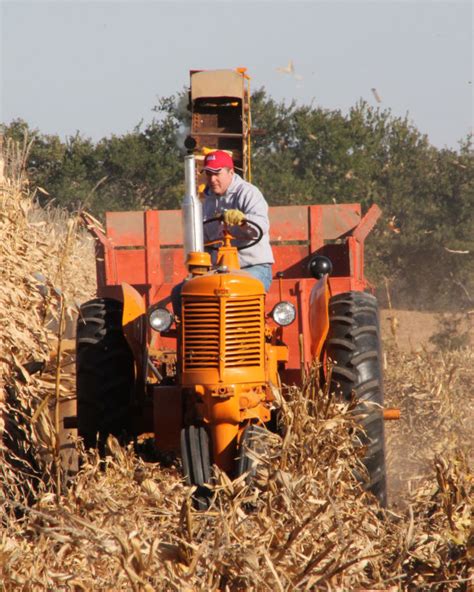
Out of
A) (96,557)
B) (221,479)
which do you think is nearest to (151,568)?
(96,557)

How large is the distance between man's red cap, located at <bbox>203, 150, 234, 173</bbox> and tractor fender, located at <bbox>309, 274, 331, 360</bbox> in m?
1.00

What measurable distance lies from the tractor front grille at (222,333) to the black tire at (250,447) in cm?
35

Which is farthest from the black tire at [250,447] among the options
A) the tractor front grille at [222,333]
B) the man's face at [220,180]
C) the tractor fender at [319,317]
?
the man's face at [220,180]

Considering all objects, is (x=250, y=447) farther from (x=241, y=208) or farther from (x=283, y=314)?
(x=241, y=208)

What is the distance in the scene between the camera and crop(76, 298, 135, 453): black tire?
6.59 m

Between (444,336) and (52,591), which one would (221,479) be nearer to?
(52,591)

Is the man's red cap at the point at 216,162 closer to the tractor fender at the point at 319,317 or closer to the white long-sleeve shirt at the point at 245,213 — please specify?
the white long-sleeve shirt at the point at 245,213

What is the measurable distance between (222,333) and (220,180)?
1651 mm

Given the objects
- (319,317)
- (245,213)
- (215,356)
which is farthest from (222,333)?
(245,213)

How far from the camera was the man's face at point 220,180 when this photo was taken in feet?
23.2

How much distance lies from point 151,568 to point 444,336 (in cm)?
1294

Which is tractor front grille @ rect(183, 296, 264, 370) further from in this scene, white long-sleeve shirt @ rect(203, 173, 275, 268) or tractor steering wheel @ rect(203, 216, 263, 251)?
white long-sleeve shirt @ rect(203, 173, 275, 268)

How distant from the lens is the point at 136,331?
6613 mm

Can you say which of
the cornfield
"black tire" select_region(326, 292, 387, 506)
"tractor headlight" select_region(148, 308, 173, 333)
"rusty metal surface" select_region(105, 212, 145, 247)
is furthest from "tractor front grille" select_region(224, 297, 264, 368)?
"rusty metal surface" select_region(105, 212, 145, 247)
